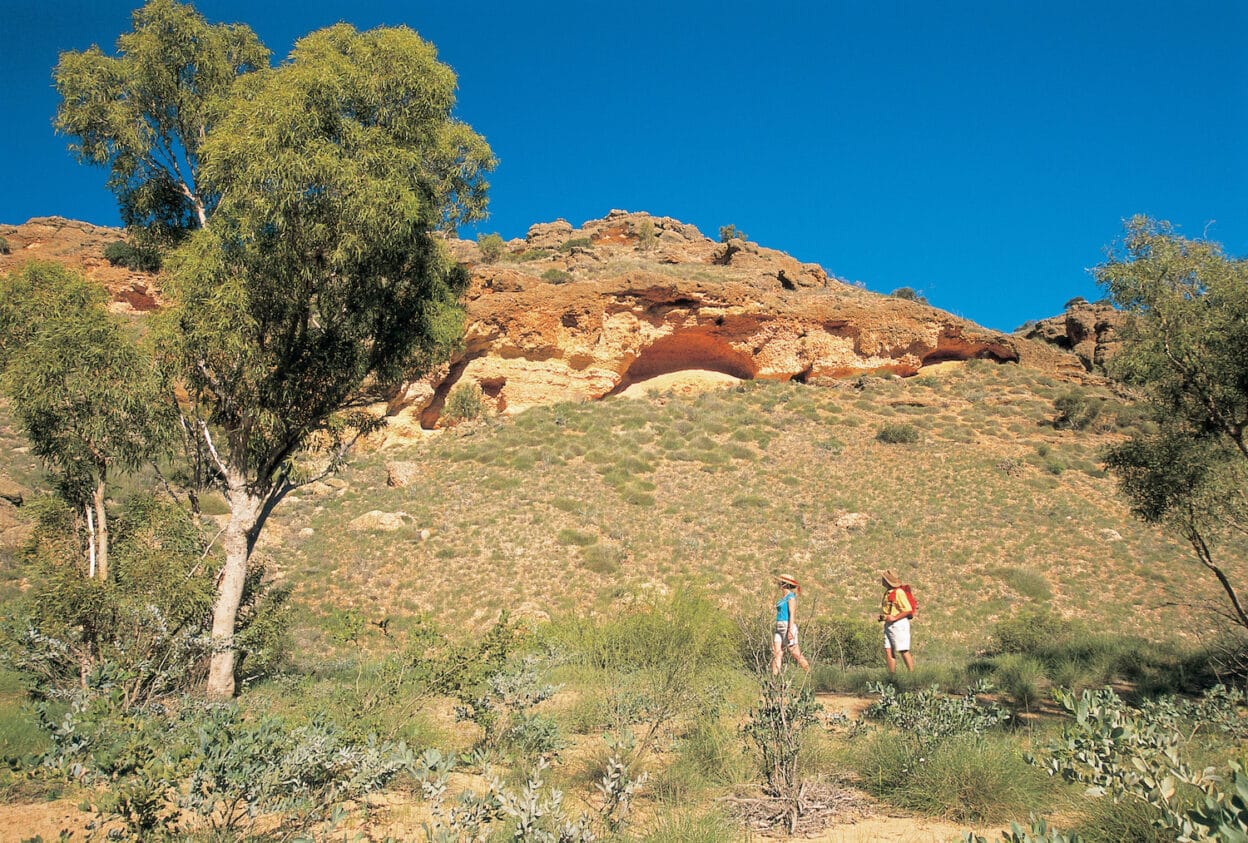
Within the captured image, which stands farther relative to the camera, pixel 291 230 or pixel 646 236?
pixel 646 236

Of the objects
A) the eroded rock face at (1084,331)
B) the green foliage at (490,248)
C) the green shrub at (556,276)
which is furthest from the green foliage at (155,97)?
the eroded rock face at (1084,331)

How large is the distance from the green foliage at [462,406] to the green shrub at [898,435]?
15804 mm

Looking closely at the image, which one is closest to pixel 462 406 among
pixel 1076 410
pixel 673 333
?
pixel 673 333

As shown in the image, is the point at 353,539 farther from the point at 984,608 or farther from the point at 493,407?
the point at 984,608

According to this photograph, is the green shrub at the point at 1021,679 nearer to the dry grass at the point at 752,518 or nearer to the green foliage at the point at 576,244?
the dry grass at the point at 752,518

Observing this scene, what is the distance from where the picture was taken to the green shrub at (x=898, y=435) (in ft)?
82.0

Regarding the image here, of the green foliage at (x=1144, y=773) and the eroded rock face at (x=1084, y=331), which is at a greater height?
the eroded rock face at (x=1084, y=331)

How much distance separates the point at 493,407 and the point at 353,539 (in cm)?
1095

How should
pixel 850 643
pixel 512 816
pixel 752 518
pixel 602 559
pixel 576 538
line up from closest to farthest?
pixel 512 816
pixel 850 643
pixel 602 559
pixel 576 538
pixel 752 518

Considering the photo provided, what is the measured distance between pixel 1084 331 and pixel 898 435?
15.4 m

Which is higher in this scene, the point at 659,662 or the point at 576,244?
the point at 576,244

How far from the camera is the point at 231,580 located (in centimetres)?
820

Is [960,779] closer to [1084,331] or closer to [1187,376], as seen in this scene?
[1187,376]

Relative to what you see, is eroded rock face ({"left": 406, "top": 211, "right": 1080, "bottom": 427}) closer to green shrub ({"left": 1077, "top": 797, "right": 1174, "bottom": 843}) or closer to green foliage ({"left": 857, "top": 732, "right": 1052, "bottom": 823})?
green foliage ({"left": 857, "top": 732, "right": 1052, "bottom": 823})
